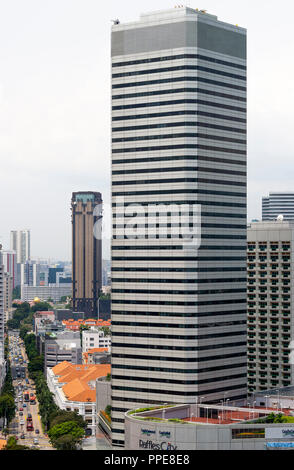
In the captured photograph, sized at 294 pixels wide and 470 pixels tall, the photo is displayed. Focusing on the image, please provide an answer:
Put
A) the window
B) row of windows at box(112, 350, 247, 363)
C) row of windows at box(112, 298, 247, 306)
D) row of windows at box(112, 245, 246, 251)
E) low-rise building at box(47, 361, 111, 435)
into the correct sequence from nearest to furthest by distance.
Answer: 1. the window
2. row of windows at box(112, 350, 247, 363)
3. row of windows at box(112, 298, 247, 306)
4. row of windows at box(112, 245, 246, 251)
5. low-rise building at box(47, 361, 111, 435)

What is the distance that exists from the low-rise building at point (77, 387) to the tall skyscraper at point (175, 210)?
33.2 m

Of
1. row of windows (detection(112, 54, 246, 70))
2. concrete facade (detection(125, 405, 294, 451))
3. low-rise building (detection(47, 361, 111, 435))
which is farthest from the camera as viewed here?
low-rise building (detection(47, 361, 111, 435))

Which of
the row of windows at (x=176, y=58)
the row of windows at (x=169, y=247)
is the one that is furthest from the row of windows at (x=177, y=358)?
the row of windows at (x=176, y=58)

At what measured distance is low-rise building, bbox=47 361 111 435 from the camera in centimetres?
13462

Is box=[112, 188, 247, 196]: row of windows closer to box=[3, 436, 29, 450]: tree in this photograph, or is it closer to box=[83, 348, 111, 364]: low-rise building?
box=[3, 436, 29, 450]: tree

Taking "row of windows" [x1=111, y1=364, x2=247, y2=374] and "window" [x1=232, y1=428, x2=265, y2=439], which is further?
"row of windows" [x1=111, y1=364, x2=247, y2=374]

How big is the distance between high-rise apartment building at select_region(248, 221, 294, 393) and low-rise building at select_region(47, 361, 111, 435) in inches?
1161

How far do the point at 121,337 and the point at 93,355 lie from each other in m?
91.5

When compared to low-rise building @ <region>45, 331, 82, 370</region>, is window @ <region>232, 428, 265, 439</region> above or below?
above

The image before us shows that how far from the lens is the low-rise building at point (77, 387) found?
13462 cm

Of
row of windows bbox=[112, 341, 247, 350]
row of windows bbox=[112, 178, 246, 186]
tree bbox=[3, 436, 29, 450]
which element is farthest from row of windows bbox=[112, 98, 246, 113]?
tree bbox=[3, 436, 29, 450]

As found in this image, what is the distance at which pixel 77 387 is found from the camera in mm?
141875
